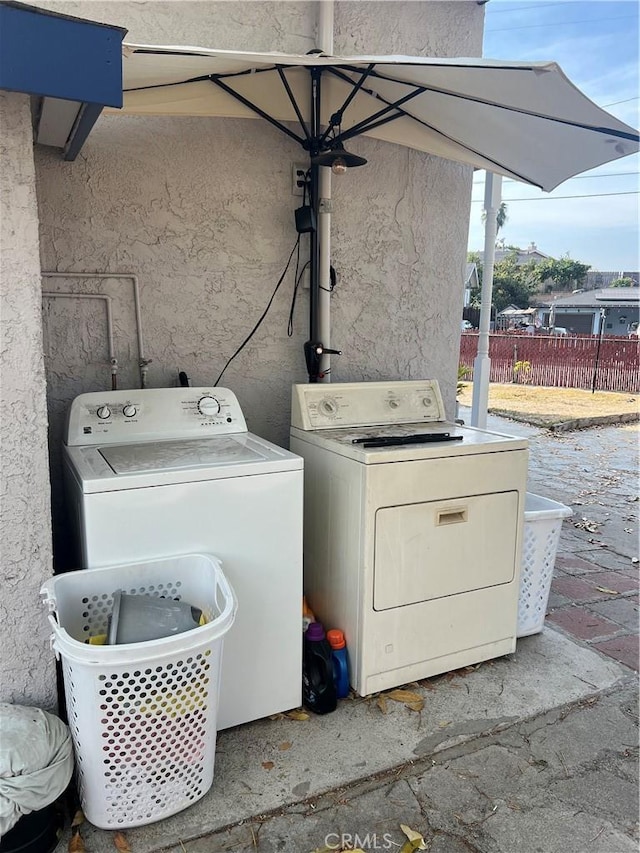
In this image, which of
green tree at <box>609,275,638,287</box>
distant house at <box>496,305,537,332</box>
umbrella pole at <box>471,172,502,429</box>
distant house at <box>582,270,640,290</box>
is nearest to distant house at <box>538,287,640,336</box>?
distant house at <box>496,305,537,332</box>

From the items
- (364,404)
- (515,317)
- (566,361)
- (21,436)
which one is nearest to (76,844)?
(21,436)

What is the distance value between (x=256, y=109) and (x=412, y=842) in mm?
3068

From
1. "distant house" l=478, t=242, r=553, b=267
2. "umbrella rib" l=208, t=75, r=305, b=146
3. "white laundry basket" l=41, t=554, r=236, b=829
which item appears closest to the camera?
"white laundry basket" l=41, t=554, r=236, b=829

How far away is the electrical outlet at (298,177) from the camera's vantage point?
3.26 m

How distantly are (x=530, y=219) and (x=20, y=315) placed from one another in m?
40.4

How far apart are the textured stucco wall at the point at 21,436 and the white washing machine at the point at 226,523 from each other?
171 millimetres

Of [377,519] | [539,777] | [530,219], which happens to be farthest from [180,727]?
[530,219]

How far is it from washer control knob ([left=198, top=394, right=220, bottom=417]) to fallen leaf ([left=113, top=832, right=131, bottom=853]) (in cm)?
167

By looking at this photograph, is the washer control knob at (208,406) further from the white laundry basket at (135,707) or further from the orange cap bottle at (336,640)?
the orange cap bottle at (336,640)

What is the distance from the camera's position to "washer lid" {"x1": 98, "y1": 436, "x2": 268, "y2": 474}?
2107 millimetres

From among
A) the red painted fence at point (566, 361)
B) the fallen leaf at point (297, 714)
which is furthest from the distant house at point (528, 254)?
the fallen leaf at point (297, 714)

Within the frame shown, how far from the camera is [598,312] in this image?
30859 mm

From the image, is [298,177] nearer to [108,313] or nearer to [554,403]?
[108,313]

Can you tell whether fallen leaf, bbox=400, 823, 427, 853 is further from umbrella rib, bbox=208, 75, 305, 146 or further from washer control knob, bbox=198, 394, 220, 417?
umbrella rib, bbox=208, 75, 305, 146
